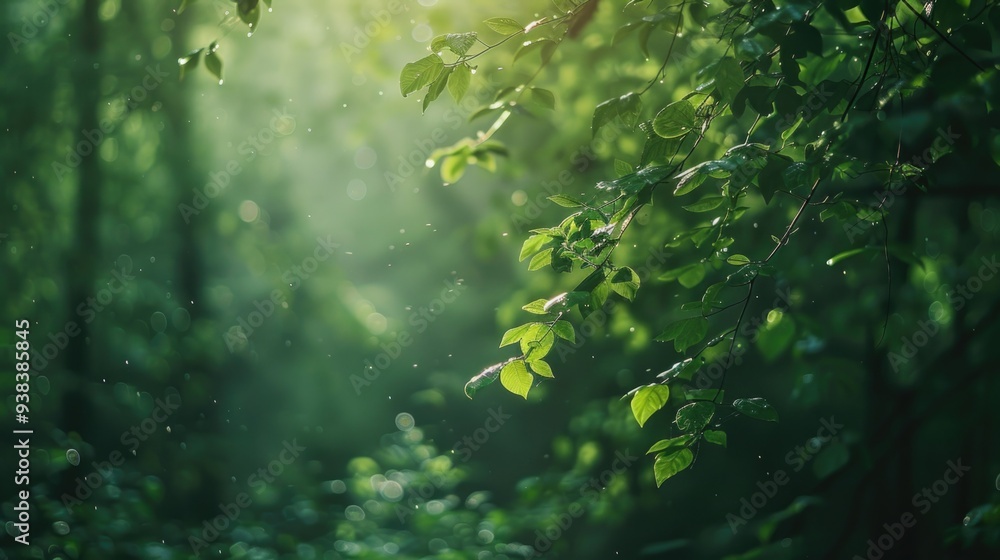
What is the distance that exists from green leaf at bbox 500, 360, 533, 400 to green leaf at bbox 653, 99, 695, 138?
18.6 inches

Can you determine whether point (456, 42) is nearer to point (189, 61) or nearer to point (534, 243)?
point (534, 243)

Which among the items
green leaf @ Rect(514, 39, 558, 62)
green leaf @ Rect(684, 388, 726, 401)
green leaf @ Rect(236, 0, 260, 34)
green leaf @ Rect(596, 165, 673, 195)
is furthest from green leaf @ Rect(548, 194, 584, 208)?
green leaf @ Rect(236, 0, 260, 34)

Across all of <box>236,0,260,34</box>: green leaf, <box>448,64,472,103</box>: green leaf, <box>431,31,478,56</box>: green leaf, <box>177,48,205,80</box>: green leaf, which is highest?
<box>236,0,260,34</box>: green leaf

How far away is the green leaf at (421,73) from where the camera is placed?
136cm

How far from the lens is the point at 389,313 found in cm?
1055

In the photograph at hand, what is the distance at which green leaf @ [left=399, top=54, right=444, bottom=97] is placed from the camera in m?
1.36

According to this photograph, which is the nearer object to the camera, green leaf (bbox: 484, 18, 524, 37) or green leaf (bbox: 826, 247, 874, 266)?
green leaf (bbox: 484, 18, 524, 37)

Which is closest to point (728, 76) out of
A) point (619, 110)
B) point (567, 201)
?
point (619, 110)

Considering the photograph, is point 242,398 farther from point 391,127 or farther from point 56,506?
point 56,506

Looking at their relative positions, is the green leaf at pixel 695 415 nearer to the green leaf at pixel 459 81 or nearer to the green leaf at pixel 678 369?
the green leaf at pixel 678 369

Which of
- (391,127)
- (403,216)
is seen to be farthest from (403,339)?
(391,127)

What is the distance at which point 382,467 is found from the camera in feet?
22.7

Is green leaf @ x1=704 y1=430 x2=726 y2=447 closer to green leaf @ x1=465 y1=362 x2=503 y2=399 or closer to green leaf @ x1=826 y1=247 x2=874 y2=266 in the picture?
green leaf @ x1=465 y1=362 x2=503 y2=399

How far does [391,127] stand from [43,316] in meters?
4.48
